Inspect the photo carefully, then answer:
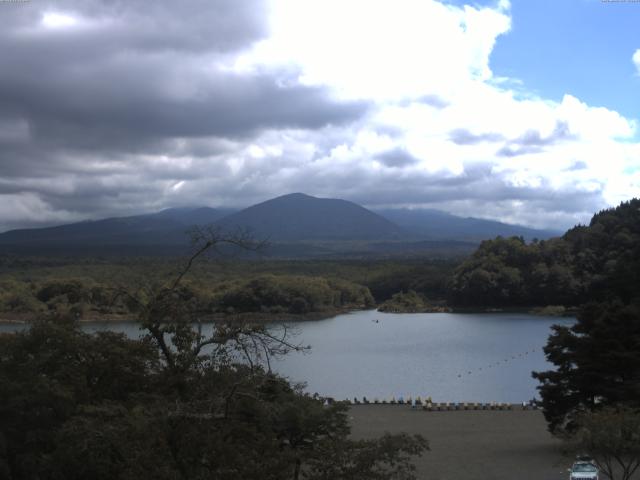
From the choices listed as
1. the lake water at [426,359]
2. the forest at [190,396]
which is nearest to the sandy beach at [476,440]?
the forest at [190,396]

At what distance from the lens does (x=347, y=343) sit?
45.1 metres

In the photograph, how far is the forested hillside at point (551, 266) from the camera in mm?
63913

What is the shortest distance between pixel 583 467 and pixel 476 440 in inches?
222

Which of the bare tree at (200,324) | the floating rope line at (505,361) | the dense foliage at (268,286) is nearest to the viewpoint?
the bare tree at (200,324)

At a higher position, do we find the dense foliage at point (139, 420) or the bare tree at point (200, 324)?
the bare tree at point (200, 324)

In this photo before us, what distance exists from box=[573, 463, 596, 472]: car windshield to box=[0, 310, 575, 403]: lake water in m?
6.60

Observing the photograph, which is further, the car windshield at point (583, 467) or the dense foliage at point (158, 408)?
the car windshield at point (583, 467)

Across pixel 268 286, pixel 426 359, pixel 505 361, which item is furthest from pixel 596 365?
pixel 268 286

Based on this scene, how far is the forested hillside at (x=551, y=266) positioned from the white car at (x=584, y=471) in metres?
51.6

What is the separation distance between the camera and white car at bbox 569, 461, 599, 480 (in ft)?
37.9

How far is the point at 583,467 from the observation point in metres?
11.7

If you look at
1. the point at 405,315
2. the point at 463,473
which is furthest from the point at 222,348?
Result: the point at 405,315

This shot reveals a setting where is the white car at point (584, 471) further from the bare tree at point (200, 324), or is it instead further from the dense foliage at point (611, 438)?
the bare tree at point (200, 324)

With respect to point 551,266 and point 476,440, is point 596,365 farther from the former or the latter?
point 551,266
